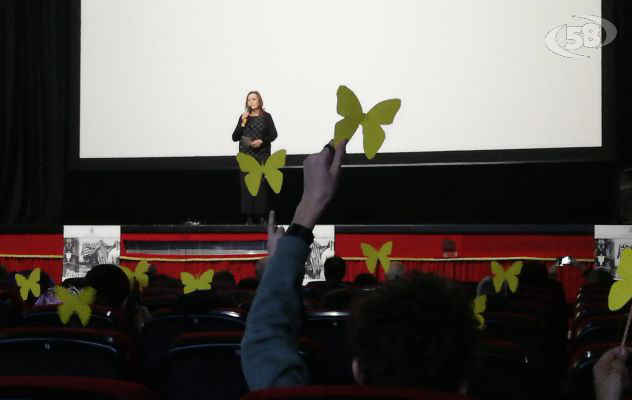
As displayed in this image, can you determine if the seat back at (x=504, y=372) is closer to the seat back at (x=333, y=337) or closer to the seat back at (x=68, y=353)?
the seat back at (x=333, y=337)

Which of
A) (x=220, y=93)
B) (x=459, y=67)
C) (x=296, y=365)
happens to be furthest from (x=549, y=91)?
(x=296, y=365)

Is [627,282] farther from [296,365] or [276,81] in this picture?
[276,81]

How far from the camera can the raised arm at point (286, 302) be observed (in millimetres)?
1207

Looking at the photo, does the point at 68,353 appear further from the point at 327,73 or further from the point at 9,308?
the point at 327,73

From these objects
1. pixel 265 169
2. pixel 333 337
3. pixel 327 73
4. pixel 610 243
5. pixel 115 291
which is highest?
pixel 327 73

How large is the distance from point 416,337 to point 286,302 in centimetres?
28

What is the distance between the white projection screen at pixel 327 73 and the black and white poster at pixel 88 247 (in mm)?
1479

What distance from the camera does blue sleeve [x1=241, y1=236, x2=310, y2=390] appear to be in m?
1.20

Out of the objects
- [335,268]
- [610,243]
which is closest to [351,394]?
[335,268]

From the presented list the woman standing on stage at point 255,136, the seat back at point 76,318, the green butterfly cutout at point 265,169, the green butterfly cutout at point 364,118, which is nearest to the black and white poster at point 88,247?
the woman standing on stage at point 255,136

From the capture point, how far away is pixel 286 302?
126cm

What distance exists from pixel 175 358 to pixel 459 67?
6324 mm

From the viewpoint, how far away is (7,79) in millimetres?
9320

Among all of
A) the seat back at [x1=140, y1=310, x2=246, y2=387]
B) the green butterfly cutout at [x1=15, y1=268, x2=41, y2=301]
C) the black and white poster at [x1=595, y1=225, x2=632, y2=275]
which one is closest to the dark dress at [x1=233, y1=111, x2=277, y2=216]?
the black and white poster at [x1=595, y1=225, x2=632, y2=275]
